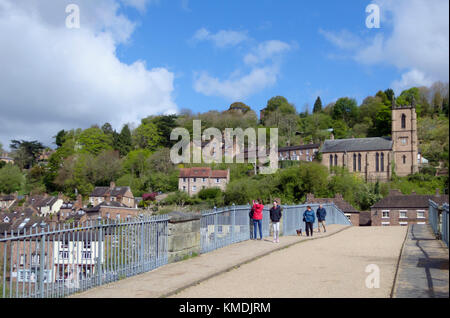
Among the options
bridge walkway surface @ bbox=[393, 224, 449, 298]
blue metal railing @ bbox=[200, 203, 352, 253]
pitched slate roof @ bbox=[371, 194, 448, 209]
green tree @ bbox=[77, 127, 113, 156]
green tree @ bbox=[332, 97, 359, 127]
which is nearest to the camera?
bridge walkway surface @ bbox=[393, 224, 449, 298]

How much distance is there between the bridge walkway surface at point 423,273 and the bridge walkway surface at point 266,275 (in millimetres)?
267

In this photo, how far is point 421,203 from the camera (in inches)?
1983

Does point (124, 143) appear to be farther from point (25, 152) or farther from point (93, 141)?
point (25, 152)

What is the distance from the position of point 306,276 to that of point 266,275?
34.7 inches

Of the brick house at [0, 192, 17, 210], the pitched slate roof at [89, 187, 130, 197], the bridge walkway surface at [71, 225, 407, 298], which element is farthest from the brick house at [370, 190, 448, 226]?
the brick house at [0, 192, 17, 210]

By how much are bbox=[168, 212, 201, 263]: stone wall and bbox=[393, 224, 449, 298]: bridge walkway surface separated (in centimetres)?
557

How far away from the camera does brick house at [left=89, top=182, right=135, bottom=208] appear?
73050 millimetres

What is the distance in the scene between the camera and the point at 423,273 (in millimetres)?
8758

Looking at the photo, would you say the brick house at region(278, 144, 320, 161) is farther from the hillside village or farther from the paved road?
the paved road

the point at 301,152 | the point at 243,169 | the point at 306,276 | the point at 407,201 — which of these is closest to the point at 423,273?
the point at 306,276

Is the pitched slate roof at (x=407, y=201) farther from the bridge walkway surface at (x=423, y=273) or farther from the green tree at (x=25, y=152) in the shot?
the green tree at (x=25, y=152)

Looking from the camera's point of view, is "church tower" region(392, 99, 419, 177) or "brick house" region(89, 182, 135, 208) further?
"church tower" region(392, 99, 419, 177)

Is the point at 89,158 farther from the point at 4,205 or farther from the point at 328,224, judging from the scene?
the point at 328,224
